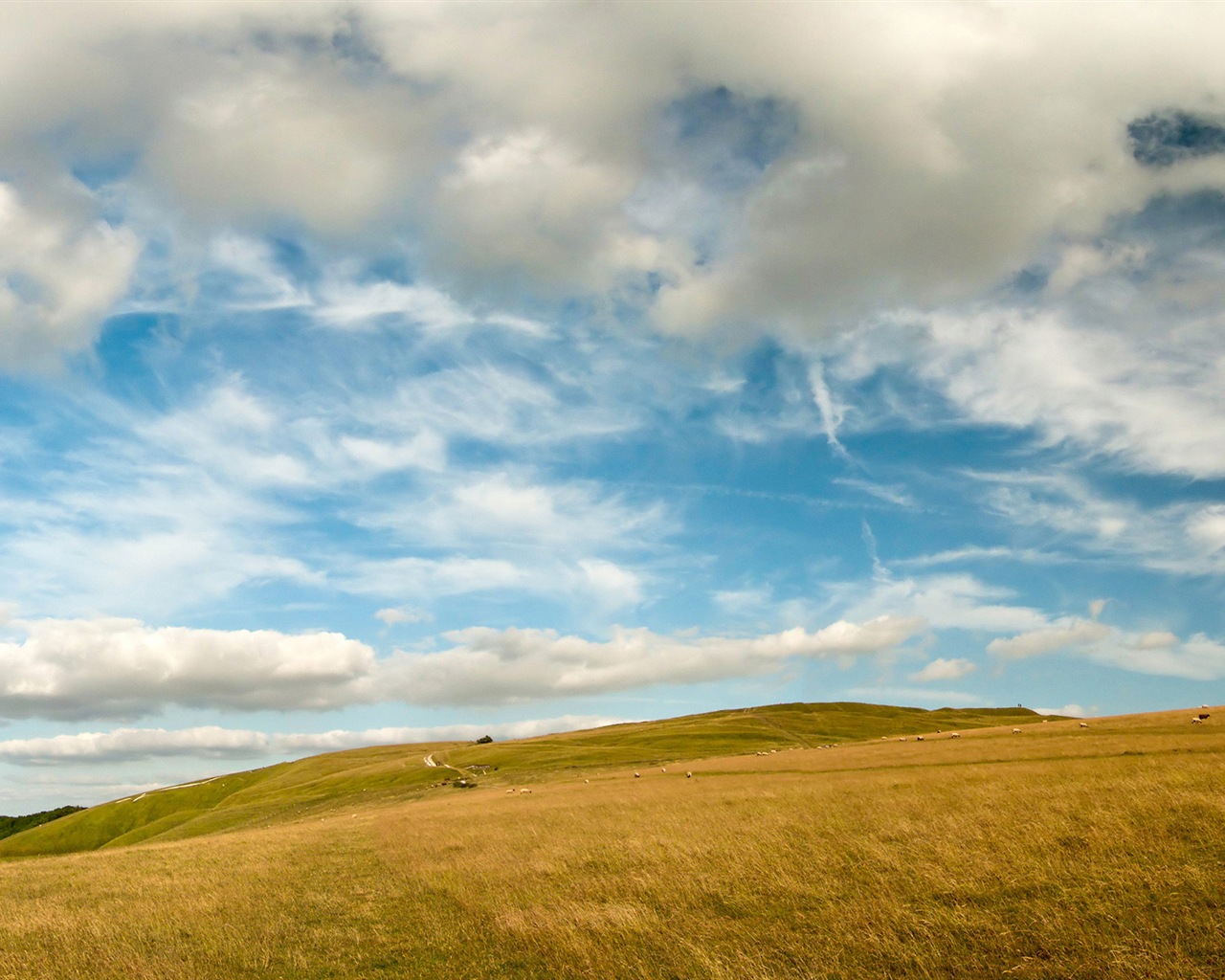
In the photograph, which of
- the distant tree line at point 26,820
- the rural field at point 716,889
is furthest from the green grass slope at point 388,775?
the distant tree line at point 26,820

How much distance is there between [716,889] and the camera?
55.7ft

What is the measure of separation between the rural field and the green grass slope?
131 ft

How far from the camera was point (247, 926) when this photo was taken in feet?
60.2

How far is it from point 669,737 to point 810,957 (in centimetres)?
10062

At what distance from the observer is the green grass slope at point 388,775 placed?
76.6 meters

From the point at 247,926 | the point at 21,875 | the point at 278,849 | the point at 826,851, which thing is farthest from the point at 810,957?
the point at 21,875

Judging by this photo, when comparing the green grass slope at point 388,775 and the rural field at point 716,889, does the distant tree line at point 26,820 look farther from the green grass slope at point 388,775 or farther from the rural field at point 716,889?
the rural field at point 716,889

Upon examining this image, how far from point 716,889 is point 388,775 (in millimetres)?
83820

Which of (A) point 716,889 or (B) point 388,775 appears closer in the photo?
(A) point 716,889

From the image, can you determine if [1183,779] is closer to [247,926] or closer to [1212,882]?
[1212,882]

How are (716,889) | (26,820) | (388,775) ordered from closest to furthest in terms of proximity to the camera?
(716,889), (388,775), (26,820)

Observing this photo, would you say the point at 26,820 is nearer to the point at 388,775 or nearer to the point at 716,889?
the point at 388,775

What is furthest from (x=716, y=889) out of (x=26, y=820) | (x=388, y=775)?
(x=26, y=820)

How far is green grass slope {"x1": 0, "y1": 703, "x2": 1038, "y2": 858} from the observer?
7656cm
